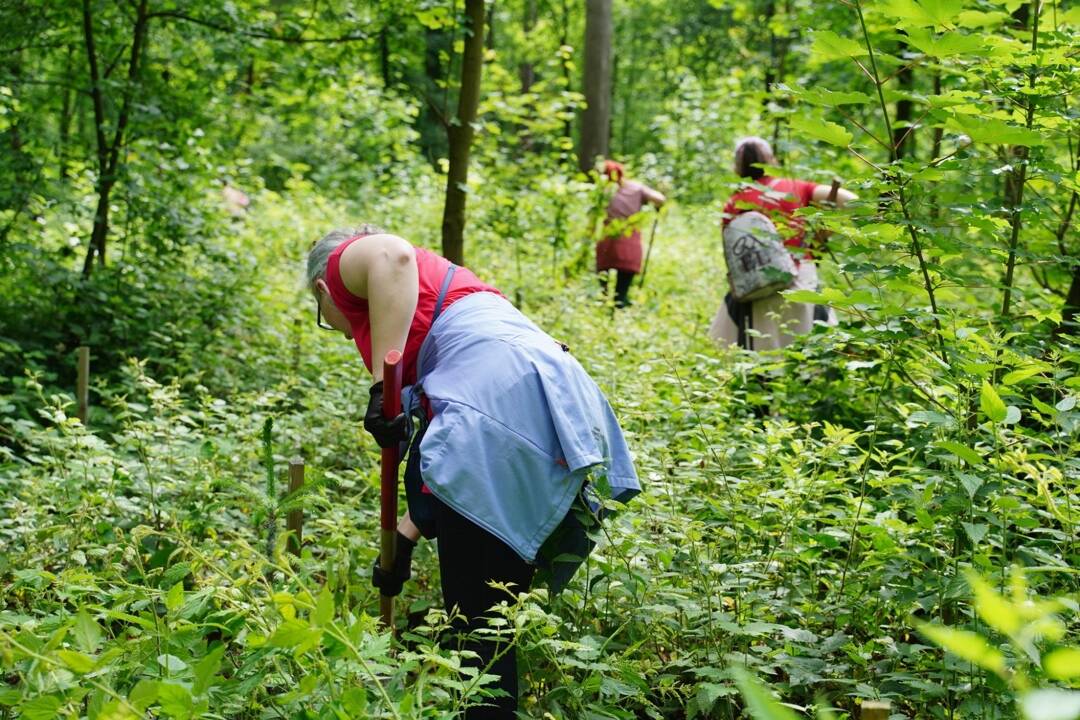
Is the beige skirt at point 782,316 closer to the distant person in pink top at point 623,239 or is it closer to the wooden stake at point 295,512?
the wooden stake at point 295,512

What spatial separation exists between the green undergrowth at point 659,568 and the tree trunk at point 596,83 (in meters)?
7.29

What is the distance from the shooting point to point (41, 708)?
168cm

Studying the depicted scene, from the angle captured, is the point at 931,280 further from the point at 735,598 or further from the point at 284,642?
the point at 284,642

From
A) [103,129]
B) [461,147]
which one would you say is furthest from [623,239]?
[103,129]

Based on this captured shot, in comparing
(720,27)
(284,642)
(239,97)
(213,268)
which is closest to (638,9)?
(720,27)

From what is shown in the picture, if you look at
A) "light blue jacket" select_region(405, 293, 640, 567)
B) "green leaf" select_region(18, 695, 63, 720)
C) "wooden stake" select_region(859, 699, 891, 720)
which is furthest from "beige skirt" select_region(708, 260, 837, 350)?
"green leaf" select_region(18, 695, 63, 720)

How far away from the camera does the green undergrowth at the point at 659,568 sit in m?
1.90

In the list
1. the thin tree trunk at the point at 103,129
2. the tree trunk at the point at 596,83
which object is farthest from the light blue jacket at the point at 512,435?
the tree trunk at the point at 596,83

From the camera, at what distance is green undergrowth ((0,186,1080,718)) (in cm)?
190

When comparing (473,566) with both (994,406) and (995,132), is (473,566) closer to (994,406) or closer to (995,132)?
(994,406)

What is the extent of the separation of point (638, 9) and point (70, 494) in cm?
2832

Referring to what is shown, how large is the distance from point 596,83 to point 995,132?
10.0 meters

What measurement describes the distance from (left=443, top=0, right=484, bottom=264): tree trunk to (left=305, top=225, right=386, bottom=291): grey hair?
2.67 meters

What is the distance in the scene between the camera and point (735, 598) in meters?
2.75
